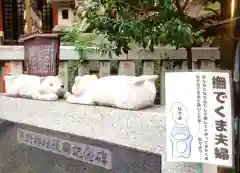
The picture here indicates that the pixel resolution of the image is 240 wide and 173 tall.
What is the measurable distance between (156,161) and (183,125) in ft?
0.90

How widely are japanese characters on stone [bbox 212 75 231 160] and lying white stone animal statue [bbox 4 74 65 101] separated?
0.87 m

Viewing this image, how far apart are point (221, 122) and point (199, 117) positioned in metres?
0.06

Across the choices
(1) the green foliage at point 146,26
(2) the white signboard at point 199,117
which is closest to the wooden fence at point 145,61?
(1) the green foliage at point 146,26

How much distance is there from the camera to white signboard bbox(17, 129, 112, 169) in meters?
1.45

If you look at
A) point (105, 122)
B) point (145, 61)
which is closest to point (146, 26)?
point (105, 122)

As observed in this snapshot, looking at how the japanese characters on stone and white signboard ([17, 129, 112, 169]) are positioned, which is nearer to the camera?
the japanese characters on stone

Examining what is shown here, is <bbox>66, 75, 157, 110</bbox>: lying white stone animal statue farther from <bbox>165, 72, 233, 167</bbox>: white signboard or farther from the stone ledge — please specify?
<bbox>165, 72, 233, 167</bbox>: white signboard

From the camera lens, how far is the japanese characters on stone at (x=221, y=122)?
0.98 m

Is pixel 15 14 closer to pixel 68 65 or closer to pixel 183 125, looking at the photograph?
pixel 68 65

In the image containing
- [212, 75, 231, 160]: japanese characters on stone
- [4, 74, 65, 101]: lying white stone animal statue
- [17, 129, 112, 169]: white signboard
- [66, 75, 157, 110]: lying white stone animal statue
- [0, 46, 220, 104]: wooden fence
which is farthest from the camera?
[0, 46, 220, 104]: wooden fence

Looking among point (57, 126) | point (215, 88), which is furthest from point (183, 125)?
point (57, 126)

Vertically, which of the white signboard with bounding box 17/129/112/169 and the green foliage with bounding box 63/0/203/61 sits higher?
the green foliage with bounding box 63/0/203/61

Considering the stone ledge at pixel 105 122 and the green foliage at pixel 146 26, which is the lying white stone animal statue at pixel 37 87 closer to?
the stone ledge at pixel 105 122

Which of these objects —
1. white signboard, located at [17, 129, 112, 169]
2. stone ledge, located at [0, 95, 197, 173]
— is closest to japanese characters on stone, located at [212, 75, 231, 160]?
stone ledge, located at [0, 95, 197, 173]
